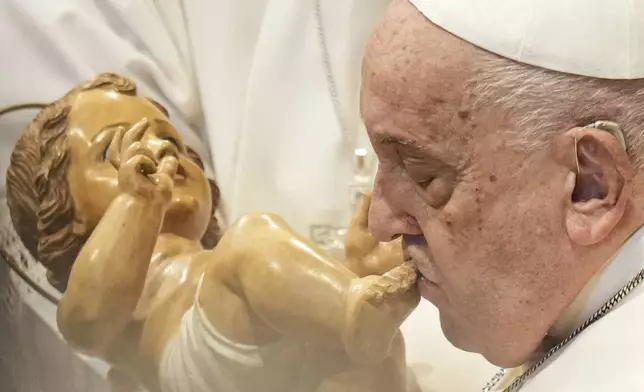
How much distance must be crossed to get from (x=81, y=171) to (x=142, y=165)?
0.15 metres

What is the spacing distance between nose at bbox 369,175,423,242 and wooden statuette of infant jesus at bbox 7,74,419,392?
0.12 feet

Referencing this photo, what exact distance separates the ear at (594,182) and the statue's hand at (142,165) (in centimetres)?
53

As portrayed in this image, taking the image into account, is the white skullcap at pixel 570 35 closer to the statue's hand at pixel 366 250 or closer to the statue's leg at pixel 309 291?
the statue's leg at pixel 309 291

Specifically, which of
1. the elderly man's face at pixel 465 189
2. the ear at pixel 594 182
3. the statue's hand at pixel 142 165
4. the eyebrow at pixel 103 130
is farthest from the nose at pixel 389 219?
the eyebrow at pixel 103 130

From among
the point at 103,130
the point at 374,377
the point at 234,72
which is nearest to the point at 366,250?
the point at 374,377

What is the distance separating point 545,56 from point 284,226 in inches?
13.3

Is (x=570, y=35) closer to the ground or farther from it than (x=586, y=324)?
farther from it

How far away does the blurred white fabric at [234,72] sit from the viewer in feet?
4.05

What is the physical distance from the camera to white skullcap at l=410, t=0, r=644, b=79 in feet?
1.73

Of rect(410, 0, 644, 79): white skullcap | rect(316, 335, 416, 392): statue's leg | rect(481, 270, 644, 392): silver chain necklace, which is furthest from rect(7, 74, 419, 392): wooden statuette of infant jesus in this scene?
rect(410, 0, 644, 79): white skullcap

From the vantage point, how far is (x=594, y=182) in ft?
1.80

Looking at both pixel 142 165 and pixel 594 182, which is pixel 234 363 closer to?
pixel 142 165

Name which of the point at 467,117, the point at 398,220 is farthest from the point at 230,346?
the point at 467,117

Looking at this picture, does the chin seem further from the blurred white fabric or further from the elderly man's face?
the blurred white fabric
